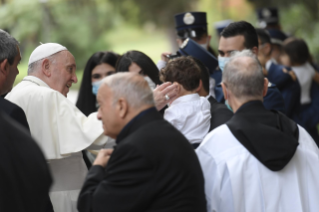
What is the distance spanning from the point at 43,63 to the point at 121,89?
1.30 metres

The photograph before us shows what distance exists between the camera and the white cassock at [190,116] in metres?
3.63

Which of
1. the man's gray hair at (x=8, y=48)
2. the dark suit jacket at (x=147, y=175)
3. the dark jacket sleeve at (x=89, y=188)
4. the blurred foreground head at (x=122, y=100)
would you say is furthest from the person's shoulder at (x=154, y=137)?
the man's gray hair at (x=8, y=48)

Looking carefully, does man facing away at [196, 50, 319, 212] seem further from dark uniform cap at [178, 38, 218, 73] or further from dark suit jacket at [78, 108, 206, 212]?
dark uniform cap at [178, 38, 218, 73]

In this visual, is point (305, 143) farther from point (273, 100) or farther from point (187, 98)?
point (273, 100)

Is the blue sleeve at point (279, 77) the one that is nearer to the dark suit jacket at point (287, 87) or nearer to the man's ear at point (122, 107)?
the dark suit jacket at point (287, 87)

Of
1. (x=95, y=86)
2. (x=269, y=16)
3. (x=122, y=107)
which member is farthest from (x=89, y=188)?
(x=269, y=16)

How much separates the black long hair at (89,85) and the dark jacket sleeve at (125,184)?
3058 mm

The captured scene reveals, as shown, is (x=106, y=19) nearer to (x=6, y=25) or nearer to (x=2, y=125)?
(x=6, y=25)

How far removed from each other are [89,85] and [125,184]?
3.33 m

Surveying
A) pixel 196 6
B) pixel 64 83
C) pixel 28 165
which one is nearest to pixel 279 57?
pixel 64 83

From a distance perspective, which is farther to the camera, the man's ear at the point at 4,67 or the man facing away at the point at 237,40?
the man facing away at the point at 237,40

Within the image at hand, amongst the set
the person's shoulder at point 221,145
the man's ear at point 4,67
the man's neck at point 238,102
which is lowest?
the person's shoulder at point 221,145

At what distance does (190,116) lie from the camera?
3.66 m

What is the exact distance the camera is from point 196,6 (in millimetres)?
21938
